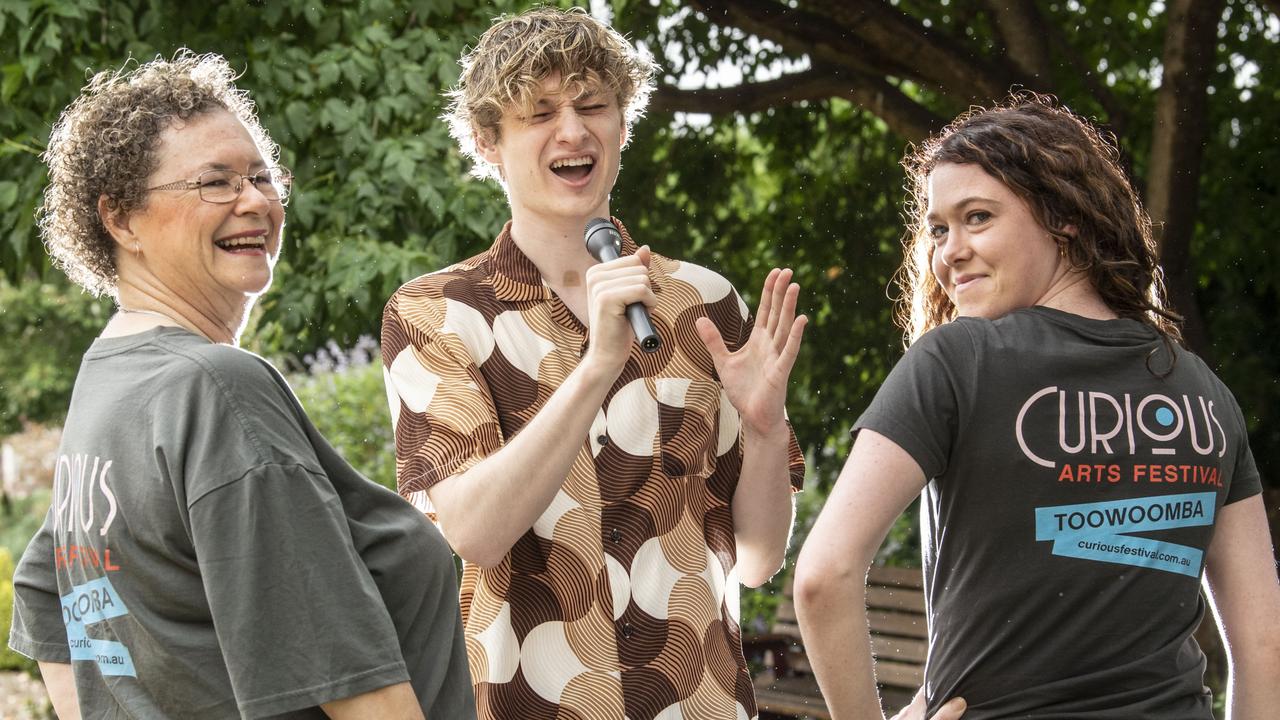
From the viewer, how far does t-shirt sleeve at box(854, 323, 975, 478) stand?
1.93 m

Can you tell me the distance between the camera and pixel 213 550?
5.14ft

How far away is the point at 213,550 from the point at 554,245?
44.6 inches

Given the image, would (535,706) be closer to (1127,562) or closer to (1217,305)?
(1127,562)

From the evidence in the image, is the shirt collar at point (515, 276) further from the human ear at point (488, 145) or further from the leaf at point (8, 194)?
the leaf at point (8, 194)

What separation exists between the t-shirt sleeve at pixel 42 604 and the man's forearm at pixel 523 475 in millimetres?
595

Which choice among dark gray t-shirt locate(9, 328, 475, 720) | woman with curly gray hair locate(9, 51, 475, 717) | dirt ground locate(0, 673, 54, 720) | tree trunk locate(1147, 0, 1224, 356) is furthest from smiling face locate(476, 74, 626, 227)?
dirt ground locate(0, 673, 54, 720)

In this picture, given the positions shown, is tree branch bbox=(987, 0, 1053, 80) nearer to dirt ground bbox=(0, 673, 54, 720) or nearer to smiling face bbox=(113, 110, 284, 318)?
smiling face bbox=(113, 110, 284, 318)

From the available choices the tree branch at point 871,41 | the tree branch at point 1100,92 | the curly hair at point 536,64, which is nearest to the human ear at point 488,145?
the curly hair at point 536,64

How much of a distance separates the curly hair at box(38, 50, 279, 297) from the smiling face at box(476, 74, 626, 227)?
23.8 inches

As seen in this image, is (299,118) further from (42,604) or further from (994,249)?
(994,249)

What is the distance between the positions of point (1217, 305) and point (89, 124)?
7.10m

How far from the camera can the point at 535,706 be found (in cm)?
231

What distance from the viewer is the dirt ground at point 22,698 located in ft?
28.9

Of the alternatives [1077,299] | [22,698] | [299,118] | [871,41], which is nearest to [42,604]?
[1077,299]
